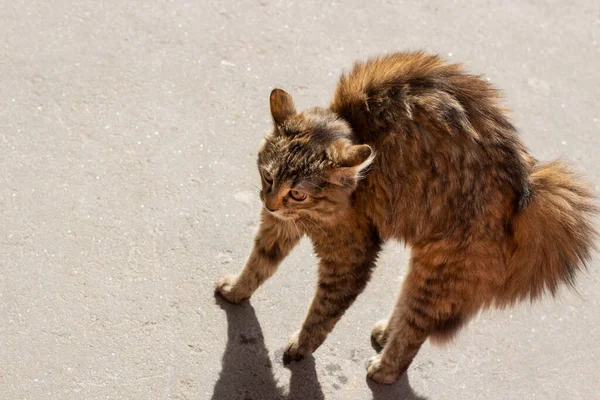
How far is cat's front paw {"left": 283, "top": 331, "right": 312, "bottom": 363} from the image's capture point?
11.0 ft

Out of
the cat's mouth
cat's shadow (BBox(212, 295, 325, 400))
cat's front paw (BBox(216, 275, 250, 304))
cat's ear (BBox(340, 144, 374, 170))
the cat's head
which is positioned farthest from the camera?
cat's front paw (BBox(216, 275, 250, 304))

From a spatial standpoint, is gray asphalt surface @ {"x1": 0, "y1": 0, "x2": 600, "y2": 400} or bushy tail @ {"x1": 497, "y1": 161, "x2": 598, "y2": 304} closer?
bushy tail @ {"x1": 497, "y1": 161, "x2": 598, "y2": 304}

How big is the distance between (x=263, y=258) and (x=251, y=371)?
48cm

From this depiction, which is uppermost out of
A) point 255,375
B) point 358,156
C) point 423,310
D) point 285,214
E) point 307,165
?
point 358,156

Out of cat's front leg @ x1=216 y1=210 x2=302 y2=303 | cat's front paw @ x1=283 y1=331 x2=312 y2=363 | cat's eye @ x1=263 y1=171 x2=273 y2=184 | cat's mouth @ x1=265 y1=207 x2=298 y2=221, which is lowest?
cat's front paw @ x1=283 y1=331 x2=312 y2=363

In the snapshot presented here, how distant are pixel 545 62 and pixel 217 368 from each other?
3051 millimetres

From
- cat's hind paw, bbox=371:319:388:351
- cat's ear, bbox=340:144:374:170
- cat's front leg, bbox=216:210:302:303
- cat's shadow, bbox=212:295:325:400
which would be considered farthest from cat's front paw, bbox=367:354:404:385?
cat's ear, bbox=340:144:374:170

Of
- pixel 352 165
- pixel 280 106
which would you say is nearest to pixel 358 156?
pixel 352 165

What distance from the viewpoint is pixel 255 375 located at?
11.0 feet

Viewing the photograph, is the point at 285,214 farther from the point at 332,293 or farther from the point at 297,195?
the point at 332,293

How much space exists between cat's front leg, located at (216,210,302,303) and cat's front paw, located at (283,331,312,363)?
291 mm

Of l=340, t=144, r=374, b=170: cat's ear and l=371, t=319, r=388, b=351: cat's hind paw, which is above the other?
l=340, t=144, r=374, b=170: cat's ear

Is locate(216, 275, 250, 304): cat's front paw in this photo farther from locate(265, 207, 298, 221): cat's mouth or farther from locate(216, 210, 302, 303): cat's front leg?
locate(265, 207, 298, 221): cat's mouth

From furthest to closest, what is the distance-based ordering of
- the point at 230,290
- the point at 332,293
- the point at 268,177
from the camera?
the point at 230,290
the point at 332,293
the point at 268,177
